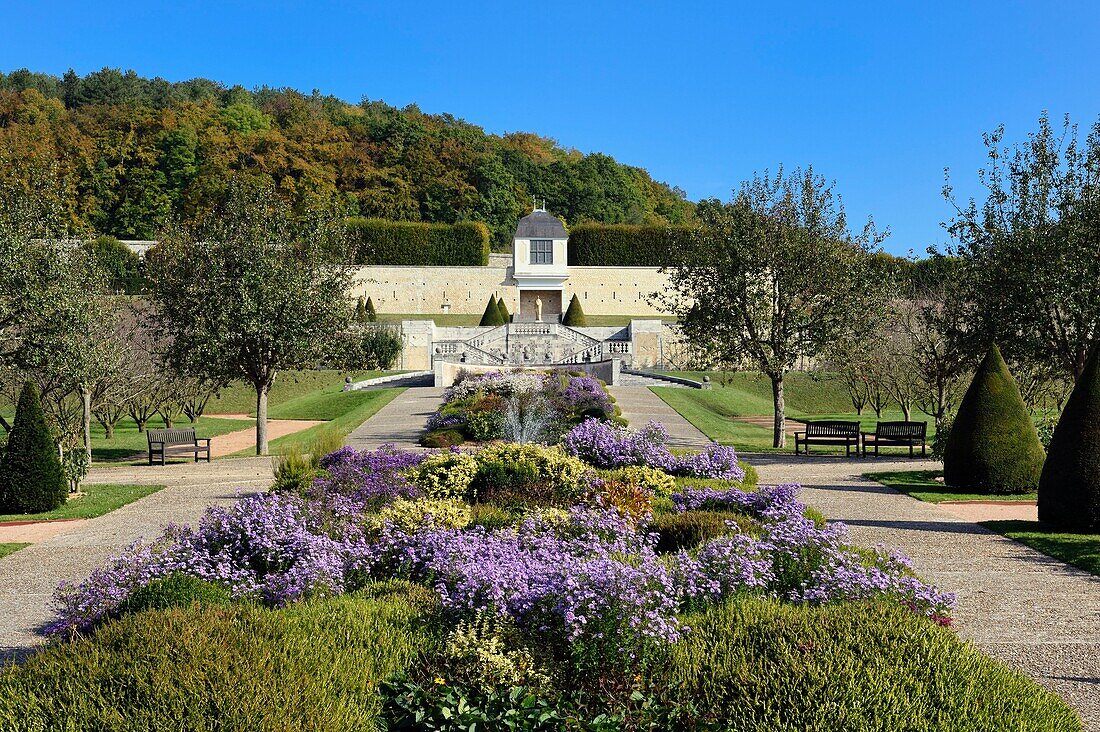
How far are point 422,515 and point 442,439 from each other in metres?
10.7

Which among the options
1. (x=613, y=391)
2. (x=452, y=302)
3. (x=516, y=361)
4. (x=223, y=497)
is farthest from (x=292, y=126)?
(x=223, y=497)

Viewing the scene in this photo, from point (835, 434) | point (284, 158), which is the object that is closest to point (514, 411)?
point (835, 434)

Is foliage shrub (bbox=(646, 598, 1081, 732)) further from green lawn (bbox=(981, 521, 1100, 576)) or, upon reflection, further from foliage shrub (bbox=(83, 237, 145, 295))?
foliage shrub (bbox=(83, 237, 145, 295))

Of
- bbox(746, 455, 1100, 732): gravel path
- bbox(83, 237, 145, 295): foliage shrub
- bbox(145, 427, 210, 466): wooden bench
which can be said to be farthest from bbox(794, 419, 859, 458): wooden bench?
bbox(83, 237, 145, 295): foliage shrub

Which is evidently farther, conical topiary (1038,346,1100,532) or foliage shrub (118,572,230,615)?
conical topiary (1038,346,1100,532)

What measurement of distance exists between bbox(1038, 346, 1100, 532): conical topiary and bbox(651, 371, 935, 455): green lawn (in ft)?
41.0

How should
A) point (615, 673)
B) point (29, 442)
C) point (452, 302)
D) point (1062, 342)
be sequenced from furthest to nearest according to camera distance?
1. point (452, 302)
2. point (1062, 342)
3. point (29, 442)
4. point (615, 673)

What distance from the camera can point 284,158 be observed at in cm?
7269

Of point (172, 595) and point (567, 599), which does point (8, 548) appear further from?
point (567, 599)

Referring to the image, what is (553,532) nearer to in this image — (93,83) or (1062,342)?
(1062,342)

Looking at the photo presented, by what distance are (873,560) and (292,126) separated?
252 feet

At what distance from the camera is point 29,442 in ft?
45.0

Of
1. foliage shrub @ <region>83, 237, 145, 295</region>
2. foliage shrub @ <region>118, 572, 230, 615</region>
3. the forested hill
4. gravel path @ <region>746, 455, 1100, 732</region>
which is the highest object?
Result: the forested hill

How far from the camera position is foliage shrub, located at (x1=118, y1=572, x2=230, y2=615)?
6.11 metres
